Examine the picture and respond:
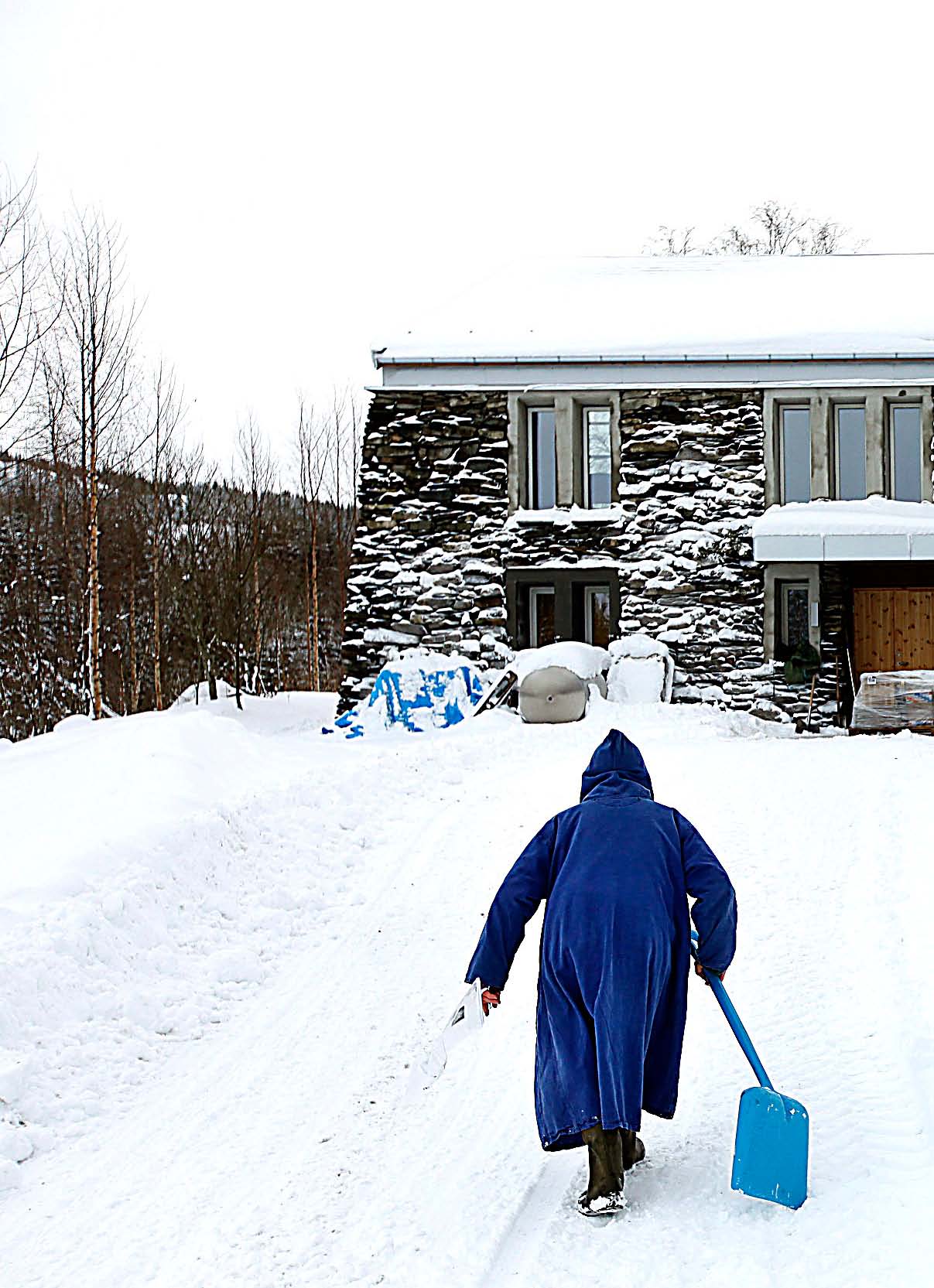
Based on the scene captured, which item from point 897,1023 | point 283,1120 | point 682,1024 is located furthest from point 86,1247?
point 897,1023

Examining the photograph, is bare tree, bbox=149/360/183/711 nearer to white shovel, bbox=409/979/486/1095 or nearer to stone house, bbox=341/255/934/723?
stone house, bbox=341/255/934/723

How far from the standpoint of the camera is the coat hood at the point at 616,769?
439 cm

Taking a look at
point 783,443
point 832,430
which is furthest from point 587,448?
point 832,430

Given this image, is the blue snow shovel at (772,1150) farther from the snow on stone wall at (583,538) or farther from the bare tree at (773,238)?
the bare tree at (773,238)

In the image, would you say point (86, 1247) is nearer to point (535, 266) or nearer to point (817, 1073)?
point (817, 1073)

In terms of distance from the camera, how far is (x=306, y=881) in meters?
8.41

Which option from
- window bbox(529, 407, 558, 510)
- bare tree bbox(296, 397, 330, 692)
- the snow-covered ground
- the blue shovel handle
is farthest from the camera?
bare tree bbox(296, 397, 330, 692)

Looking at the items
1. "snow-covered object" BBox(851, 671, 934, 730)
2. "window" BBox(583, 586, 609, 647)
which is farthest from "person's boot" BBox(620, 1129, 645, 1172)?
"window" BBox(583, 586, 609, 647)

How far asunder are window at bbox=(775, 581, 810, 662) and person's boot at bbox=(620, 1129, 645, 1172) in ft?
47.0

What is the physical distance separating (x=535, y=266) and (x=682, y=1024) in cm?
1947

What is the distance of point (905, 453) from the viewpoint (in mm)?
18219

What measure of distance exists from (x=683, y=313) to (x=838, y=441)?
315 centimetres

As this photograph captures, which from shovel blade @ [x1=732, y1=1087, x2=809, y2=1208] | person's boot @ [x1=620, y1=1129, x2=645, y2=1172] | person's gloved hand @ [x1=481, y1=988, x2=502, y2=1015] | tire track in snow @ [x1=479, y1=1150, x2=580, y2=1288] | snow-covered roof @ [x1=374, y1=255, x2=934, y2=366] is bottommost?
tire track in snow @ [x1=479, y1=1150, x2=580, y2=1288]

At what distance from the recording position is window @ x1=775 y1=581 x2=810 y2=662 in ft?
59.4
